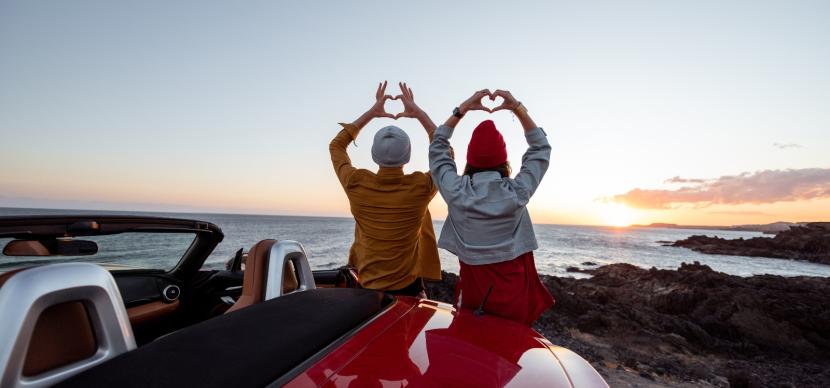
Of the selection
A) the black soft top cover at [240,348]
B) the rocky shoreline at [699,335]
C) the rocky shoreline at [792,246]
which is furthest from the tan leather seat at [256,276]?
the rocky shoreline at [792,246]

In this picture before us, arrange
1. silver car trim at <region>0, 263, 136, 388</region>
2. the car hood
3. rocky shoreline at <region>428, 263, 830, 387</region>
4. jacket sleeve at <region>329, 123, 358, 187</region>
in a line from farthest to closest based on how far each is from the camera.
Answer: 1. rocky shoreline at <region>428, 263, 830, 387</region>
2. jacket sleeve at <region>329, 123, 358, 187</region>
3. the car hood
4. silver car trim at <region>0, 263, 136, 388</region>

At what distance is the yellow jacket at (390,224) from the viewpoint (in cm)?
284

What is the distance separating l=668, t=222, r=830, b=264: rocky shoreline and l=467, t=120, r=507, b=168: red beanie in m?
49.0

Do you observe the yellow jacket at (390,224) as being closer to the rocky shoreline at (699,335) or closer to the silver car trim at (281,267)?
the silver car trim at (281,267)

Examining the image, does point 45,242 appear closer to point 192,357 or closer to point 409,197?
point 192,357

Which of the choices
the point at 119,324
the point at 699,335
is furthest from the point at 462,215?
the point at 699,335

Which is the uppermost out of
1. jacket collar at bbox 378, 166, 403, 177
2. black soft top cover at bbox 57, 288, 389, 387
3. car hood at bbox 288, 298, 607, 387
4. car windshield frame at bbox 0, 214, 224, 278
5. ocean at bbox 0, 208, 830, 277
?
jacket collar at bbox 378, 166, 403, 177

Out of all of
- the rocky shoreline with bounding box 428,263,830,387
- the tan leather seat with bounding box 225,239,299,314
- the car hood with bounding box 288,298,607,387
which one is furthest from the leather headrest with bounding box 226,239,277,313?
the rocky shoreline with bounding box 428,263,830,387

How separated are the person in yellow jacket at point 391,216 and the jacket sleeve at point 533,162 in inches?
30.8

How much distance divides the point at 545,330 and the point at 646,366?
220 cm

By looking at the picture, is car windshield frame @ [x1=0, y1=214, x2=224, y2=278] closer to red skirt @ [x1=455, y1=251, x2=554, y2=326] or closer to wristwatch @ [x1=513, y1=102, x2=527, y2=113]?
red skirt @ [x1=455, y1=251, x2=554, y2=326]

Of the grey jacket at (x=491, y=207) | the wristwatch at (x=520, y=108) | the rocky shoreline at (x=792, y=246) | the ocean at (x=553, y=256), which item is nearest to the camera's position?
the grey jacket at (x=491, y=207)

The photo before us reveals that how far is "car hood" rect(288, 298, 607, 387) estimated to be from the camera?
1.18 m

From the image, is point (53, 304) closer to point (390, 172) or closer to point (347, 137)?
point (390, 172)
